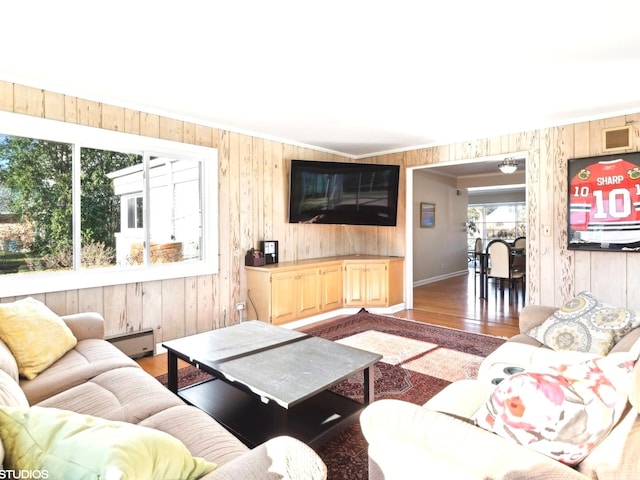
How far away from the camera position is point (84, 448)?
806 mm

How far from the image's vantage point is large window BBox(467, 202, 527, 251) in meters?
10.6

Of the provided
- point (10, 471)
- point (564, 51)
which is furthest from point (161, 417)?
point (564, 51)

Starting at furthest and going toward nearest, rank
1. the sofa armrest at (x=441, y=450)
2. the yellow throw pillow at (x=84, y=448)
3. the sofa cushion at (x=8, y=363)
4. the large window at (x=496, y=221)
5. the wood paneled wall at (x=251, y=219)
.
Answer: the large window at (x=496, y=221)
the wood paneled wall at (x=251, y=219)
the sofa cushion at (x=8, y=363)
the sofa armrest at (x=441, y=450)
the yellow throw pillow at (x=84, y=448)

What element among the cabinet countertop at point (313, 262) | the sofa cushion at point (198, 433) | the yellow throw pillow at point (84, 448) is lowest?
the sofa cushion at point (198, 433)

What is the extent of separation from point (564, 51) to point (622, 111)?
188 centimetres

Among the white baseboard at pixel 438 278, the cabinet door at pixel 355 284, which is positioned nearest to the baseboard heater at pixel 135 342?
the cabinet door at pixel 355 284

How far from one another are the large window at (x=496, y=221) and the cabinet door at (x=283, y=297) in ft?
25.6

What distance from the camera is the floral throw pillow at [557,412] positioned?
1033 mm

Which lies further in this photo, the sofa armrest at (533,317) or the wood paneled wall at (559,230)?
the wood paneled wall at (559,230)

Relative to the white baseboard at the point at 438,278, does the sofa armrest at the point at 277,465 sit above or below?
above

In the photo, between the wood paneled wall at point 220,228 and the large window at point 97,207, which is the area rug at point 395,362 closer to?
the wood paneled wall at point 220,228

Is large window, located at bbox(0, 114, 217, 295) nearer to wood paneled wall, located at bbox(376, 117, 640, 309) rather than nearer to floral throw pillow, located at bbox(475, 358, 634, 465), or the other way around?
floral throw pillow, located at bbox(475, 358, 634, 465)

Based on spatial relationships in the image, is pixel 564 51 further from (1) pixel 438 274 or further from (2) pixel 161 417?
(1) pixel 438 274

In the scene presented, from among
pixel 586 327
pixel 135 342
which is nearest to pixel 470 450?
pixel 586 327
